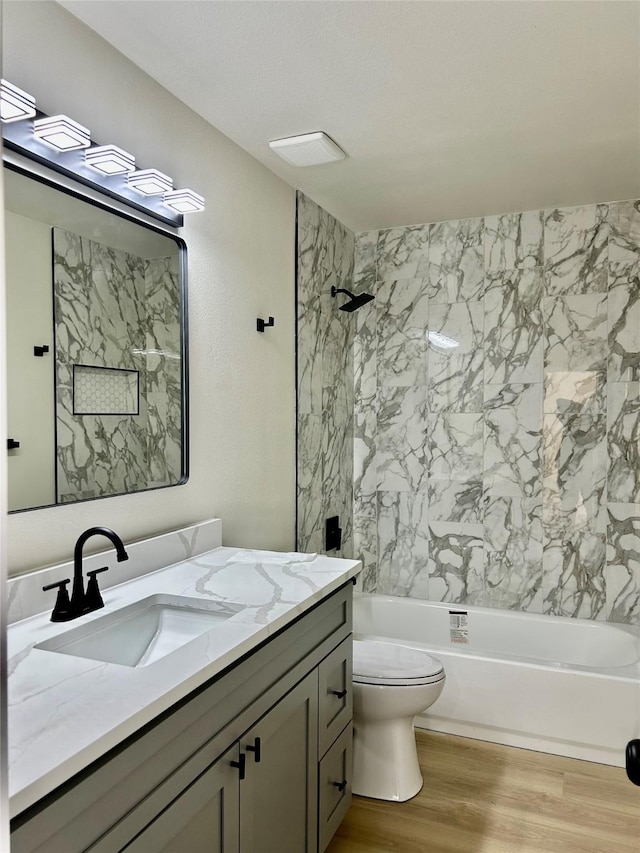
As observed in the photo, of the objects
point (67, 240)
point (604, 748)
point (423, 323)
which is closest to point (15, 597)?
point (67, 240)

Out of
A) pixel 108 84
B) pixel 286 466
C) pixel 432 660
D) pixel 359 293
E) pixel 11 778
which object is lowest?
pixel 432 660

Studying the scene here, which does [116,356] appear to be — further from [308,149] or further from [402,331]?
[402,331]

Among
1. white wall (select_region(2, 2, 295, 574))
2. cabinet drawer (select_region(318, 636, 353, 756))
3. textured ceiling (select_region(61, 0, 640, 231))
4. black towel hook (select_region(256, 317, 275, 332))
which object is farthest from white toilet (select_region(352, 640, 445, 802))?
textured ceiling (select_region(61, 0, 640, 231))

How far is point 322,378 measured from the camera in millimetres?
3316

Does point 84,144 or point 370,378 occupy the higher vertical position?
point 84,144

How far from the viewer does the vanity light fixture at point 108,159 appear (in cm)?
173

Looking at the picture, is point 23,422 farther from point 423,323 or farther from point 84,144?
point 423,323

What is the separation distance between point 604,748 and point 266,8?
2.92 metres

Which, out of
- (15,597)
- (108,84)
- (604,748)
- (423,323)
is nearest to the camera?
(15,597)

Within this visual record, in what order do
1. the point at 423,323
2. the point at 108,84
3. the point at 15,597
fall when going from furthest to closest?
the point at 423,323, the point at 108,84, the point at 15,597

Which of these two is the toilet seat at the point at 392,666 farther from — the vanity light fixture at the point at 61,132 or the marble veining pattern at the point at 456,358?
the vanity light fixture at the point at 61,132

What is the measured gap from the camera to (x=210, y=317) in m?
2.32

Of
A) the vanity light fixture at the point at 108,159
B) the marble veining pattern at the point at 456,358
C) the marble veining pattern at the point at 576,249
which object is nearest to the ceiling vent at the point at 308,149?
the vanity light fixture at the point at 108,159

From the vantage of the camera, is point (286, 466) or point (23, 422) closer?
point (23, 422)
